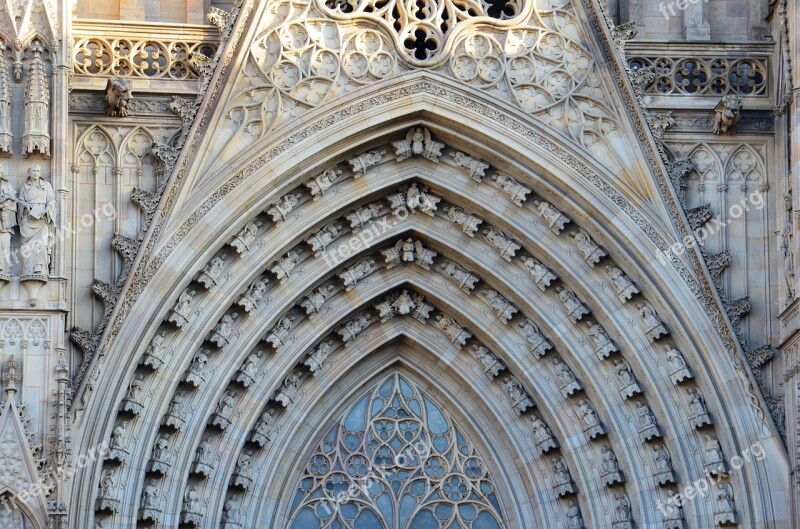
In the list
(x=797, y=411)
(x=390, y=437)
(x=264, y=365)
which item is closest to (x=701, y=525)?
(x=797, y=411)

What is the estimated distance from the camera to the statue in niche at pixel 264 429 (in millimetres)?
18141

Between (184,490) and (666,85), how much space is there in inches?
238

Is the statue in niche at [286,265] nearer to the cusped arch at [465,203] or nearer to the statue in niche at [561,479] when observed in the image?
the cusped arch at [465,203]

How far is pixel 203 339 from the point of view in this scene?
1759cm

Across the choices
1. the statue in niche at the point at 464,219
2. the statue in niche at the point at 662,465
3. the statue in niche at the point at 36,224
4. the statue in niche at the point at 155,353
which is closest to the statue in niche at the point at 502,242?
the statue in niche at the point at 464,219

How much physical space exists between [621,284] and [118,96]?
16.6 ft

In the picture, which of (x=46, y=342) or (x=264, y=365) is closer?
(x=46, y=342)

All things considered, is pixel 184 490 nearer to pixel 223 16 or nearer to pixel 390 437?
pixel 390 437

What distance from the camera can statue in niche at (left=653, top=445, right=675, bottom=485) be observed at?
17609 millimetres

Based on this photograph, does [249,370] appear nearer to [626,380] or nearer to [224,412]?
[224,412]

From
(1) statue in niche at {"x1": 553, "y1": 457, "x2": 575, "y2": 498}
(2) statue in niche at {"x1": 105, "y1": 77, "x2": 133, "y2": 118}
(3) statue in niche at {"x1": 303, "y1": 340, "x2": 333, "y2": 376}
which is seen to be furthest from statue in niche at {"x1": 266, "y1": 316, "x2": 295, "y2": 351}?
(1) statue in niche at {"x1": 553, "y1": 457, "x2": 575, "y2": 498}

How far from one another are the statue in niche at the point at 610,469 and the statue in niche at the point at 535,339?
111 cm

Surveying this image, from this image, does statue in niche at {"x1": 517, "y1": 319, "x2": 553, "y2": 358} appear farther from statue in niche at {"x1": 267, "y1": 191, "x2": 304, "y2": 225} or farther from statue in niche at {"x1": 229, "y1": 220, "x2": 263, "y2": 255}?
statue in niche at {"x1": 229, "y1": 220, "x2": 263, "y2": 255}

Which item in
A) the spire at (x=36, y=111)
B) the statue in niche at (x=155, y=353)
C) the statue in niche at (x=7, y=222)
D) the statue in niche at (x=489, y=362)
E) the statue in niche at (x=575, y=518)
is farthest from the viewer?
the statue in niche at (x=489, y=362)
